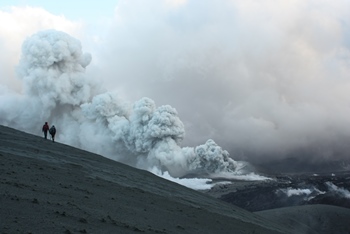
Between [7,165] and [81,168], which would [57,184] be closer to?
[7,165]

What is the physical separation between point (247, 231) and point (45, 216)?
40.8 ft

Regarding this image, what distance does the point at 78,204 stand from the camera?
1455cm

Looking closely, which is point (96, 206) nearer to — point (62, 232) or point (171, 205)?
point (62, 232)

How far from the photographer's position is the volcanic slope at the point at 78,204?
11758mm

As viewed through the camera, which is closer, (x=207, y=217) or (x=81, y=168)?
(x=207, y=217)

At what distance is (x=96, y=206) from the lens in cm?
1520

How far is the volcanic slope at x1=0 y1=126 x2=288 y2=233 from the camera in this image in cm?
1176

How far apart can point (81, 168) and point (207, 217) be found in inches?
310

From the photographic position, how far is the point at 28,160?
808 inches

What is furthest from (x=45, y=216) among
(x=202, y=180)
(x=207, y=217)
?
(x=202, y=180)

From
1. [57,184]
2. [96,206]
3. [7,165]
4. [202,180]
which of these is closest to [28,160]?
[7,165]

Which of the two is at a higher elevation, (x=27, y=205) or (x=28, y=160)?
(x=28, y=160)

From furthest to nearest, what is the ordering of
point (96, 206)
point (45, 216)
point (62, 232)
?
point (96, 206) → point (45, 216) → point (62, 232)

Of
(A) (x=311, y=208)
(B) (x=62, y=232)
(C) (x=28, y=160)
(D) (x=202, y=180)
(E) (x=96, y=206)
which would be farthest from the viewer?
(D) (x=202, y=180)
